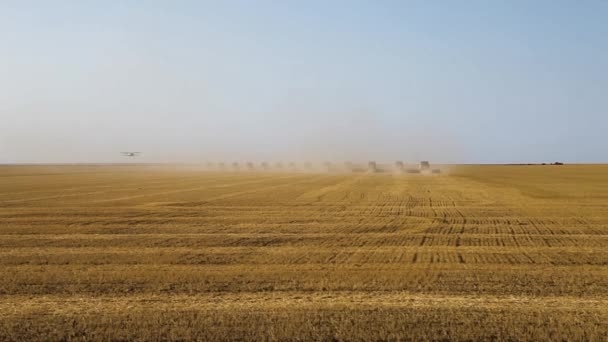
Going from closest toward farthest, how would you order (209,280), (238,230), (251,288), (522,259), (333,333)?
(333,333)
(251,288)
(209,280)
(522,259)
(238,230)

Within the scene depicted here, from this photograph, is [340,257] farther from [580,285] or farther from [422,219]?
[422,219]

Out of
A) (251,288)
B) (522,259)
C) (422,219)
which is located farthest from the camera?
(422,219)

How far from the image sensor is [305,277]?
11953mm

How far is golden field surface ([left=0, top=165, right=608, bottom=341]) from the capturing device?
8.63 meters

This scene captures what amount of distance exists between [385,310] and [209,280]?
4164mm

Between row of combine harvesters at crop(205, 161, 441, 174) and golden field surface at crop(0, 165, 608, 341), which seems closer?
golden field surface at crop(0, 165, 608, 341)

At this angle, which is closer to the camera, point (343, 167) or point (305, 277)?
point (305, 277)

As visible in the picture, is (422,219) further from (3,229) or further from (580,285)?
(3,229)

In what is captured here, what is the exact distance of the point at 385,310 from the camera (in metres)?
9.40

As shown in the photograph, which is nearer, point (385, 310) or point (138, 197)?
point (385, 310)

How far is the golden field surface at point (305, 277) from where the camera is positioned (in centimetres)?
863

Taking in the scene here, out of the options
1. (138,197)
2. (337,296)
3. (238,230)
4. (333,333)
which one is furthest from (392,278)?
(138,197)

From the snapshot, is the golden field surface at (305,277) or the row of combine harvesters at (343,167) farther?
the row of combine harvesters at (343,167)

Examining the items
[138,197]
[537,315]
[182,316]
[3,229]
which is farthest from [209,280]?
[138,197]
